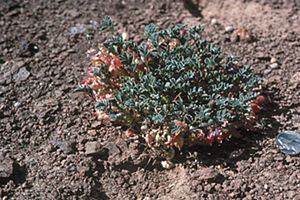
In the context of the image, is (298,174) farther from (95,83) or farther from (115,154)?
(95,83)

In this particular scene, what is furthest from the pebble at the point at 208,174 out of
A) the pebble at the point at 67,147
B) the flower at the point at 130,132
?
the pebble at the point at 67,147

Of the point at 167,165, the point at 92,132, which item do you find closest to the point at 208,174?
the point at 167,165

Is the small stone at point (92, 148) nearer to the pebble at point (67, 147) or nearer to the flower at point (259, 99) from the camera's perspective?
the pebble at point (67, 147)

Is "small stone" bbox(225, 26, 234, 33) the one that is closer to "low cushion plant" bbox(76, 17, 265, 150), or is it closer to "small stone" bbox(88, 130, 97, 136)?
"low cushion plant" bbox(76, 17, 265, 150)

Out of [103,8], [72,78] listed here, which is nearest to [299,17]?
[103,8]

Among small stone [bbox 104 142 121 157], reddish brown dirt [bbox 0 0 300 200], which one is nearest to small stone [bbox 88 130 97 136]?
reddish brown dirt [bbox 0 0 300 200]

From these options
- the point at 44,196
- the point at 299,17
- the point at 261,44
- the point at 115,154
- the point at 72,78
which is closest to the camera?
the point at 44,196
